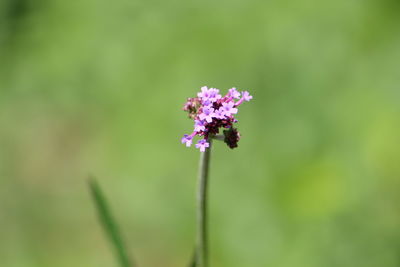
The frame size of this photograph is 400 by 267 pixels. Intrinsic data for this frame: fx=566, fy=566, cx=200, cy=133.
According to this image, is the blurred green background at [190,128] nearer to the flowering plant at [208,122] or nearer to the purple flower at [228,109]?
the flowering plant at [208,122]

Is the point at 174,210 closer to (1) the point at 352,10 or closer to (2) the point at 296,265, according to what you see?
(2) the point at 296,265

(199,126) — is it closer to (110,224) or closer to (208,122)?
(208,122)

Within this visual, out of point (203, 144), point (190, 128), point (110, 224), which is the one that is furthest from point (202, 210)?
point (190, 128)

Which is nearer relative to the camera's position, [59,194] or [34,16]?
[59,194]

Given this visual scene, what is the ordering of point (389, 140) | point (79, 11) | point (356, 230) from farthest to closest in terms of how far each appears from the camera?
point (79, 11), point (389, 140), point (356, 230)

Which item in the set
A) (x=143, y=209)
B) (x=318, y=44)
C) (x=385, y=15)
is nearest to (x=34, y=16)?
(x=143, y=209)

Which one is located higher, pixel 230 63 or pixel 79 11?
pixel 79 11

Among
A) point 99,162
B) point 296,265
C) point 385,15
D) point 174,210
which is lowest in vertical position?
point 296,265
